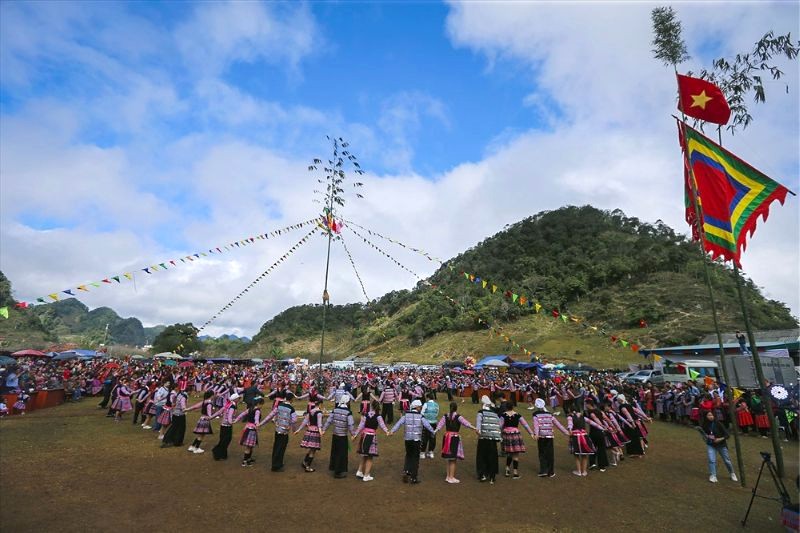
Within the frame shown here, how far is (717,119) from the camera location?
10.4m

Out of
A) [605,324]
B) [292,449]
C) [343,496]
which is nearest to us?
[343,496]

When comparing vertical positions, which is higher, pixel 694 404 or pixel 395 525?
pixel 694 404

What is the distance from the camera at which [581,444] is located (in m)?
10.8

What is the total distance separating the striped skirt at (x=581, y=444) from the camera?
425 inches

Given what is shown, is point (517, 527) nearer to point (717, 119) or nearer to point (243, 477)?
point (243, 477)

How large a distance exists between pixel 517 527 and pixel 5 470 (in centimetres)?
1182

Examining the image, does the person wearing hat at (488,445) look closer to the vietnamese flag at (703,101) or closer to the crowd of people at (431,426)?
the crowd of people at (431,426)

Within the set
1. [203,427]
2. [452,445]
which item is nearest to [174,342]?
[203,427]

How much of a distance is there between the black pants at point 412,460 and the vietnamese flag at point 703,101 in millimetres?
10828

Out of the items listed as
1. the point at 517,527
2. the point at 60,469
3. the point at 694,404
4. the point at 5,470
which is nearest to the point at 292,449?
the point at 60,469

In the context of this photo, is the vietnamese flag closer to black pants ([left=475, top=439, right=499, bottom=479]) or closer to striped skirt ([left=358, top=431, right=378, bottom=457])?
black pants ([left=475, top=439, right=499, bottom=479])

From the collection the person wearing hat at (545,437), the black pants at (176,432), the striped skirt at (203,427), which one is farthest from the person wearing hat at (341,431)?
the black pants at (176,432)

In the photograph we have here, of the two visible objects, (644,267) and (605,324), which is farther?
(644,267)

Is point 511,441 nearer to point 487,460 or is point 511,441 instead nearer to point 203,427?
point 487,460
